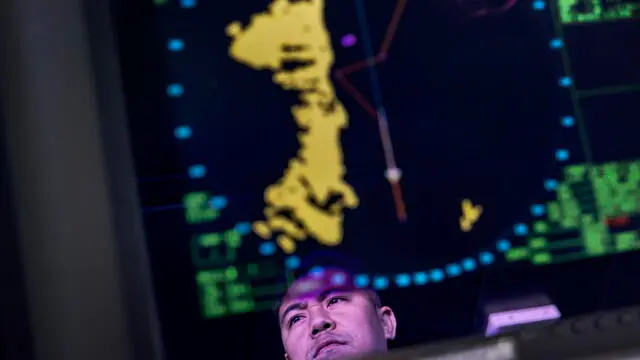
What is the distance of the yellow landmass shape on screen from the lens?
0.88m

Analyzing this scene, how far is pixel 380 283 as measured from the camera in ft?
2.86

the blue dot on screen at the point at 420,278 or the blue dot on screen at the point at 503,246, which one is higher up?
the blue dot on screen at the point at 503,246

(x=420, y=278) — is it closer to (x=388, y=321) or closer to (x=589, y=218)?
(x=388, y=321)

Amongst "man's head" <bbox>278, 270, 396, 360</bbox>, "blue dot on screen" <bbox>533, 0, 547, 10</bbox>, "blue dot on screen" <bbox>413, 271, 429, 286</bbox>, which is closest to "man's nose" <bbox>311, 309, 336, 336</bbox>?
"man's head" <bbox>278, 270, 396, 360</bbox>

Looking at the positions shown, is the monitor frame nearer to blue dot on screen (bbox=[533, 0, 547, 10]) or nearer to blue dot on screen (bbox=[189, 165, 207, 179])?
blue dot on screen (bbox=[189, 165, 207, 179])

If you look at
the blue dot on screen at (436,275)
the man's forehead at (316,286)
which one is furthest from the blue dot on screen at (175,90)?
the blue dot on screen at (436,275)

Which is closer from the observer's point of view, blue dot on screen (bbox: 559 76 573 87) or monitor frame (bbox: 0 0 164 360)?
monitor frame (bbox: 0 0 164 360)

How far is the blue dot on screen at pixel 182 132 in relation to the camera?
34.6 inches

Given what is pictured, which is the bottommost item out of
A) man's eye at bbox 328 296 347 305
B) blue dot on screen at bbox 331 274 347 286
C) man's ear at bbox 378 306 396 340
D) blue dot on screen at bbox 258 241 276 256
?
man's ear at bbox 378 306 396 340

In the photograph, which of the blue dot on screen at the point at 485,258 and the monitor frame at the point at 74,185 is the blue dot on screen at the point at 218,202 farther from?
the blue dot on screen at the point at 485,258

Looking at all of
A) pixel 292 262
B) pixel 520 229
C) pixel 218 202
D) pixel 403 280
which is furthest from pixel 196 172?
pixel 520 229

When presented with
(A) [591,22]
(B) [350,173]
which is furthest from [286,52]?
(A) [591,22]

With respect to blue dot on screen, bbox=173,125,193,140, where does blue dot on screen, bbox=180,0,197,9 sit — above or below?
above

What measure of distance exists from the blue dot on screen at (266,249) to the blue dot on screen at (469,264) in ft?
0.72
